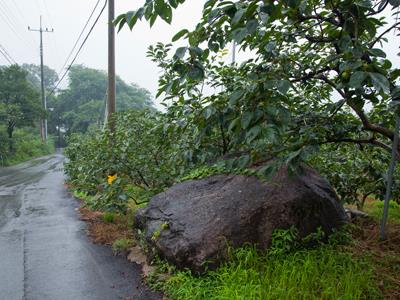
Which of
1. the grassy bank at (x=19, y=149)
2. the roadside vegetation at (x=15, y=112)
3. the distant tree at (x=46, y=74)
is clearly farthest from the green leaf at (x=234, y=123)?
the distant tree at (x=46, y=74)

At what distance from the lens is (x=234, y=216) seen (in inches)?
147

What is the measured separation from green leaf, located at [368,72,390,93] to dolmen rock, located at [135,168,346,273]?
182cm

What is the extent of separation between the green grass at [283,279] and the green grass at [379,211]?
85.5 inches

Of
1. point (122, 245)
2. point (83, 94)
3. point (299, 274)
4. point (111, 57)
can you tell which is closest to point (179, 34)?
point (299, 274)

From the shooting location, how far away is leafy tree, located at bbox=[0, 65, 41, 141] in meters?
26.1

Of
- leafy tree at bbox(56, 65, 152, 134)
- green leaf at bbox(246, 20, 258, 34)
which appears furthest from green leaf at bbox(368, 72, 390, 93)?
leafy tree at bbox(56, 65, 152, 134)

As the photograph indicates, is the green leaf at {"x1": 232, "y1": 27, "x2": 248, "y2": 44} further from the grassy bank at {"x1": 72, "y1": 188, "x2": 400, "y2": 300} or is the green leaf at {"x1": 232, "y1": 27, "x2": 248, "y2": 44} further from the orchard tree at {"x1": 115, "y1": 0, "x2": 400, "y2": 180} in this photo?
the grassy bank at {"x1": 72, "y1": 188, "x2": 400, "y2": 300}

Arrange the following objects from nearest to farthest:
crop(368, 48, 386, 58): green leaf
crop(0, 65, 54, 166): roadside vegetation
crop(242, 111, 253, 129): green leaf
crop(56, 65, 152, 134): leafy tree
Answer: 1. crop(368, 48, 386, 58): green leaf
2. crop(242, 111, 253, 129): green leaf
3. crop(0, 65, 54, 166): roadside vegetation
4. crop(56, 65, 152, 134): leafy tree

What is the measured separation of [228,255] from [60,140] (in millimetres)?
53081

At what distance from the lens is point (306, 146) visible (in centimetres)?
262

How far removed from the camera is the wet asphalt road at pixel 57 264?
3662 millimetres

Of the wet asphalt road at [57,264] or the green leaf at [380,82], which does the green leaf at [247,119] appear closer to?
the green leaf at [380,82]

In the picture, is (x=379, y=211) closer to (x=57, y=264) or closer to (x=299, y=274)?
(x=299, y=274)

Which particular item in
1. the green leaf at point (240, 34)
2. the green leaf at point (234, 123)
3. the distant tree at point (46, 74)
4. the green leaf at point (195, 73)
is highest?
the distant tree at point (46, 74)
